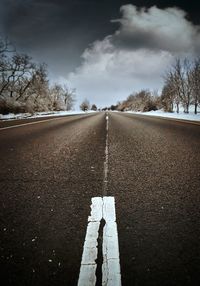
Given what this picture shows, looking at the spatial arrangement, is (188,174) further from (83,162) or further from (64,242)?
(64,242)

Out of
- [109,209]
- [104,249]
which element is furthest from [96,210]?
[104,249]

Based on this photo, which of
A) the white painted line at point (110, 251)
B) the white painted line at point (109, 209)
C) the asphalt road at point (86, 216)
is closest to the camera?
the white painted line at point (110, 251)

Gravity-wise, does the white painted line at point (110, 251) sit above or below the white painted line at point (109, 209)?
below

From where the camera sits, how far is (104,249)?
1989 millimetres

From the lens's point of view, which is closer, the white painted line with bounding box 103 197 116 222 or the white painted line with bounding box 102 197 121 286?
the white painted line with bounding box 102 197 121 286

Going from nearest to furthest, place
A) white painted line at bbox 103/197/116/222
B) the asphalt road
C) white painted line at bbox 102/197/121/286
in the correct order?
white painted line at bbox 102/197/121/286 < the asphalt road < white painted line at bbox 103/197/116/222

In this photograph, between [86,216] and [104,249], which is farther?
[86,216]

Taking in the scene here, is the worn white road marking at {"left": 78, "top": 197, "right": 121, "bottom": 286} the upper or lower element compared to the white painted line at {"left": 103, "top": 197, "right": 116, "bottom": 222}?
lower

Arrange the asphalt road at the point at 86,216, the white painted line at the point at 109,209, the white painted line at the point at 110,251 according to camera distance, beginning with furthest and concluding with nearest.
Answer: the white painted line at the point at 109,209
the asphalt road at the point at 86,216
the white painted line at the point at 110,251

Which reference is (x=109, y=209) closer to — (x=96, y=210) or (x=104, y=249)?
(x=96, y=210)

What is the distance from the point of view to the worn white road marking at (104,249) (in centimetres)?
166

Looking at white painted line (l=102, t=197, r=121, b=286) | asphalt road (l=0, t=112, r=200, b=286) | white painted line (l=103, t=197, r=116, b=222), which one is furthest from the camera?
white painted line (l=103, t=197, r=116, b=222)

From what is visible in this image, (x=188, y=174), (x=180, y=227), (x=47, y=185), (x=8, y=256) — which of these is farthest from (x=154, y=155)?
(x=8, y=256)

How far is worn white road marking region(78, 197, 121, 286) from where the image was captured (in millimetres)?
1657
